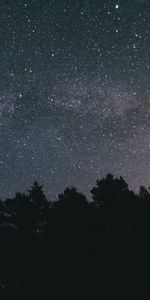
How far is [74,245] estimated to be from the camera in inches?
1025

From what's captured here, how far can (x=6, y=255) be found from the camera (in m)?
27.0

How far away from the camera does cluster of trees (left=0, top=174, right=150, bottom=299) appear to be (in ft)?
81.8

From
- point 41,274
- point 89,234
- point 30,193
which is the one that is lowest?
point 41,274

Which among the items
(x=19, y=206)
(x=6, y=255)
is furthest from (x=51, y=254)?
(x=19, y=206)

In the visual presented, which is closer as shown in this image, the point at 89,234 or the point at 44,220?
the point at 89,234

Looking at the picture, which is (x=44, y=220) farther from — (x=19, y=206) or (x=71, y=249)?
(x=71, y=249)

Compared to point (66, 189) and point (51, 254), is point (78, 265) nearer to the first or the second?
point (51, 254)

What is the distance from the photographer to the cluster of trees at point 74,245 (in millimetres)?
24938

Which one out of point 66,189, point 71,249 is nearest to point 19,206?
point 66,189

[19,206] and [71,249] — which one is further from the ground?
[19,206]

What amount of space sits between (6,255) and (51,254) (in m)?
2.90

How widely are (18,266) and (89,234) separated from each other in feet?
14.9

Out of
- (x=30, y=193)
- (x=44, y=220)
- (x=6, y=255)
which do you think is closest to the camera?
(x=6, y=255)

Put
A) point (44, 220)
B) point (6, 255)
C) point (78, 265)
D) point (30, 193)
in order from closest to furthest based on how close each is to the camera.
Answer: point (78, 265) < point (6, 255) < point (44, 220) < point (30, 193)
